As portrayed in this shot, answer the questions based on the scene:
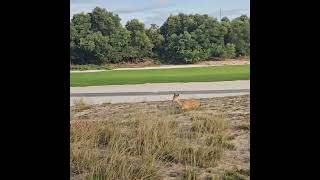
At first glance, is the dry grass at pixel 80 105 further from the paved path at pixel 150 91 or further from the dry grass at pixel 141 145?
the dry grass at pixel 141 145

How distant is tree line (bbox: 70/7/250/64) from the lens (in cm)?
320

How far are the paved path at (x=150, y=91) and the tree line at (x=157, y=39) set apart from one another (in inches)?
36.1

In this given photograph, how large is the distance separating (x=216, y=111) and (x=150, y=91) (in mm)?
1046

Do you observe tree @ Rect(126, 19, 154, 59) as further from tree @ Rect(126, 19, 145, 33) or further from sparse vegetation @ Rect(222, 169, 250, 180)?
sparse vegetation @ Rect(222, 169, 250, 180)

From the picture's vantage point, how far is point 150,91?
481 centimetres

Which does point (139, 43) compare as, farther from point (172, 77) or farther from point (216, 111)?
point (172, 77)

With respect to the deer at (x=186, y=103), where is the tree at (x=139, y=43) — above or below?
above

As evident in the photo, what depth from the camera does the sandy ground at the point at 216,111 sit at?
266 cm

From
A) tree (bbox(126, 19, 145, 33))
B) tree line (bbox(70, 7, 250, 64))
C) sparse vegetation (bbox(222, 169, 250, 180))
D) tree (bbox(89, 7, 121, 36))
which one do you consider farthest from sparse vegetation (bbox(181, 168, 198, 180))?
tree (bbox(89, 7, 121, 36))

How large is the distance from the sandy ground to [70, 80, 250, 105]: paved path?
9 cm

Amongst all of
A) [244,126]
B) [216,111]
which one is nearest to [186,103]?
[216,111]

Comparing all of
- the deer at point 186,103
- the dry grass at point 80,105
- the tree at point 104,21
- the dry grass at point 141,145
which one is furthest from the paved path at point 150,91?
the tree at point 104,21
